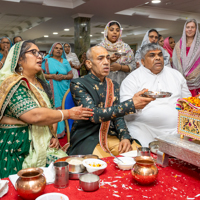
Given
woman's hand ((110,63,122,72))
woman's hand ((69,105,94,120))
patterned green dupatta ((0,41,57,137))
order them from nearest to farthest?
patterned green dupatta ((0,41,57,137)), woman's hand ((69,105,94,120)), woman's hand ((110,63,122,72))

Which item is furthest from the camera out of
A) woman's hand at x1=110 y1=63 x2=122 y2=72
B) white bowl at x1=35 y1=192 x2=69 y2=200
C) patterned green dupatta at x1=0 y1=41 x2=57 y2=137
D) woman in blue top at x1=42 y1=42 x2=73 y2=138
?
woman in blue top at x1=42 y1=42 x2=73 y2=138

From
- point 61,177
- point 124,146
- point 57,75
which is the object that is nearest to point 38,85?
point 124,146

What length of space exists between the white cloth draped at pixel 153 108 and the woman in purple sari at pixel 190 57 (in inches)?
56.9

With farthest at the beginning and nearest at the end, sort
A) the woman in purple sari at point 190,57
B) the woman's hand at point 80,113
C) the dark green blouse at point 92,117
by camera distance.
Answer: the woman in purple sari at point 190,57 < the dark green blouse at point 92,117 < the woman's hand at point 80,113

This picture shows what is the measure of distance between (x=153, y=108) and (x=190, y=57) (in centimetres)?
208

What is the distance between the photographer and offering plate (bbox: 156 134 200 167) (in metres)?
1.30

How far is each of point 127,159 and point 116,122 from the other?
803 millimetres

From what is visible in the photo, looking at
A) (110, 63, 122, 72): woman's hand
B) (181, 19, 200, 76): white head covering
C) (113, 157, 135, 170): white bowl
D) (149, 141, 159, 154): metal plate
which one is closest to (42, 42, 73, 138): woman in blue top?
(110, 63, 122, 72): woman's hand

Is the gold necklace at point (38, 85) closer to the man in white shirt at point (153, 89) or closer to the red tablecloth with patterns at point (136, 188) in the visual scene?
the man in white shirt at point (153, 89)

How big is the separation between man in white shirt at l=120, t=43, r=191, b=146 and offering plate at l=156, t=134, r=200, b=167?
0.80 meters

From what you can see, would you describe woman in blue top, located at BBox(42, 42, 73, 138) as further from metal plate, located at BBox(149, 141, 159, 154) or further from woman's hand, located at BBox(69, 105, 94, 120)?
metal plate, located at BBox(149, 141, 159, 154)

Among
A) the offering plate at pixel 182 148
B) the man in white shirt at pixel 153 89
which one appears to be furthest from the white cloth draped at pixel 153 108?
the offering plate at pixel 182 148

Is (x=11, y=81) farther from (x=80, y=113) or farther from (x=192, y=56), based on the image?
(x=192, y=56)

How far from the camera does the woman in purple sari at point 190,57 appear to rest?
3936mm
